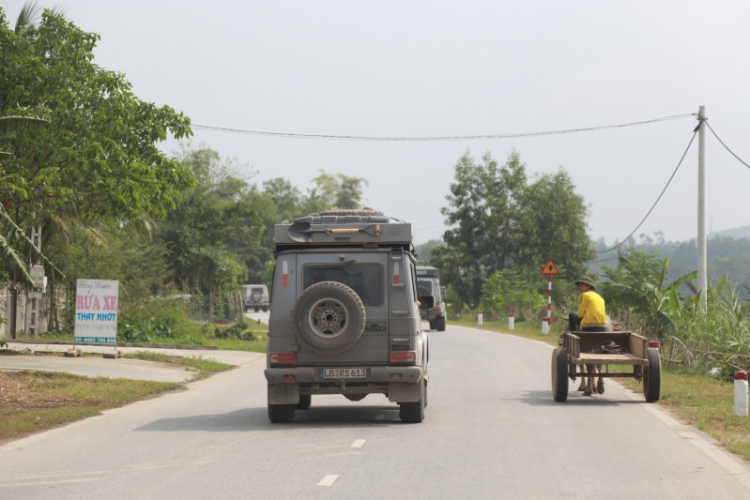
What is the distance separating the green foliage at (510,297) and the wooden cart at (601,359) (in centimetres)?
3468

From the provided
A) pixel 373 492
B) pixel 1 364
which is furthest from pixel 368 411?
pixel 1 364

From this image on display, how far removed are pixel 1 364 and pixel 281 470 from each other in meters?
13.0

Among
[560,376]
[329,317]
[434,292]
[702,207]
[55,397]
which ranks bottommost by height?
[55,397]

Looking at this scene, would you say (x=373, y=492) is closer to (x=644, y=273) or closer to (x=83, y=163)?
(x=83, y=163)

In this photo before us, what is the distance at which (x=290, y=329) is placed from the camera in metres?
12.7

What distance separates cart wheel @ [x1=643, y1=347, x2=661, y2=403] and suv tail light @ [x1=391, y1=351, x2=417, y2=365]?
4.40 m

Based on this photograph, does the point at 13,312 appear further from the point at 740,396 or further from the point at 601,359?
the point at 740,396

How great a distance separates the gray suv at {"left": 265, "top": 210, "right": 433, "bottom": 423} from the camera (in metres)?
12.5

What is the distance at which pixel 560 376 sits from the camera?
1513 cm

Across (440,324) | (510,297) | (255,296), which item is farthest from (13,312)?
(255,296)

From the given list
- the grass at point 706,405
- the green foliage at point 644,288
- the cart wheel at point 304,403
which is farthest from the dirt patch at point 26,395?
the green foliage at point 644,288

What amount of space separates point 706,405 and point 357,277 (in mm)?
5853

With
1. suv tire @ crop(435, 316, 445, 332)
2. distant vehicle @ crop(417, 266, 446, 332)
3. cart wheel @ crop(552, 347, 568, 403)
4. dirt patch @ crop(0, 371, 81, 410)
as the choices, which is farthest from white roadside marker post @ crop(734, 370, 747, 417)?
suv tire @ crop(435, 316, 445, 332)

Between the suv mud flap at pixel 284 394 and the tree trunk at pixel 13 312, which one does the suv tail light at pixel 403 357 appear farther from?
the tree trunk at pixel 13 312
